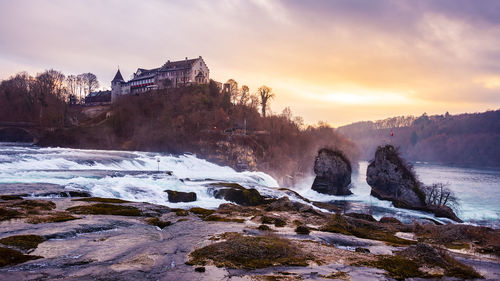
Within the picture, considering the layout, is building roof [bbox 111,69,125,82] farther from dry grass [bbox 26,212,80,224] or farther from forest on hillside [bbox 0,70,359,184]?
dry grass [bbox 26,212,80,224]

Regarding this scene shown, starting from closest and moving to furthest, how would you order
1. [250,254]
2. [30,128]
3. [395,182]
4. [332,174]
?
1. [250,254]
2. [395,182]
3. [332,174]
4. [30,128]

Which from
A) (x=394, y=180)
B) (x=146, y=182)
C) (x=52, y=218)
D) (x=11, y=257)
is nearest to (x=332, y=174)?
(x=394, y=180)

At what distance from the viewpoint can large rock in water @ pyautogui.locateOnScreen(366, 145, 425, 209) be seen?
43.8 metres

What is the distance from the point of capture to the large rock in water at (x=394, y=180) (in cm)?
4375

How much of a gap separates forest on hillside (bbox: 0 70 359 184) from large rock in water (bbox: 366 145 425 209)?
34185mm

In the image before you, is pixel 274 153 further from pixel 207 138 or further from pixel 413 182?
pixel 413 182

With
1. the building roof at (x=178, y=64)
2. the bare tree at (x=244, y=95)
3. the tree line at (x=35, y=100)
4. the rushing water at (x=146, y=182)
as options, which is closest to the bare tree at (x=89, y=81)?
the tree line at (x=35, y=100)

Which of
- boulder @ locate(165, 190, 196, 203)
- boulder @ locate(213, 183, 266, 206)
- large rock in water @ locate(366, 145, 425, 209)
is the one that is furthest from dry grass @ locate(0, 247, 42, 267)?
large rock in water @ locate(366, 145, 425, 209)

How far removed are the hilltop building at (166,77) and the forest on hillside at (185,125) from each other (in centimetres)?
699

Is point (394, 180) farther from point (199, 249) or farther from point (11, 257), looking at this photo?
point (11, 257)

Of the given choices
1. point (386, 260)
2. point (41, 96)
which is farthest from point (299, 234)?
point (41, 96)

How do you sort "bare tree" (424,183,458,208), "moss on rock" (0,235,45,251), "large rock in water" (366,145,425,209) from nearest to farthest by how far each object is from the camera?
"moss on rock" (0,235,45,251)
"bare tree" (424,183,458,208)
"large rock in water" (366,145,425,209)

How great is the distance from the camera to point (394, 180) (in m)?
46.7

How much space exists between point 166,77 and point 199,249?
110718mm
